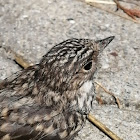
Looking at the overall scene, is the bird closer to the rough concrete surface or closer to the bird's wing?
the bird's wing

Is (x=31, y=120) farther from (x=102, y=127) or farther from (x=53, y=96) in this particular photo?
(x=102, y=127)

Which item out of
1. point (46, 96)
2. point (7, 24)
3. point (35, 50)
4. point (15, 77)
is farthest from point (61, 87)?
point (7, 24)

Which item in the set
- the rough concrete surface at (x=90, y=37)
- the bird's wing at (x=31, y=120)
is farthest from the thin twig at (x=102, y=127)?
the bird's wing at (x=31, y=120)

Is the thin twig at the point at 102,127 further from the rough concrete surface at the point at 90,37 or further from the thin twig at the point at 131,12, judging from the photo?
the thin twig at the point at 131,12

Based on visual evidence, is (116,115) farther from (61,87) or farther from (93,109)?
(61,87)

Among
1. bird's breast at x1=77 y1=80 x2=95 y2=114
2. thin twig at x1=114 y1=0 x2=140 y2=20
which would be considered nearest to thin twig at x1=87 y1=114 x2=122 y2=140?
bird's breast at x1=77 y1=80 x2=95 y2=114

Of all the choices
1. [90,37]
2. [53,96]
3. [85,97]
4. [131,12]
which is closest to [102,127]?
[85,97]
